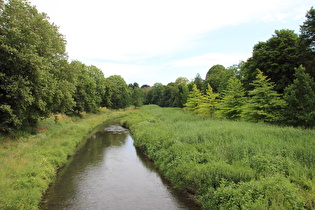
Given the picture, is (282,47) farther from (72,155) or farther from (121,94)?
(121,94)

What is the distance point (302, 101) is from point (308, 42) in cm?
990

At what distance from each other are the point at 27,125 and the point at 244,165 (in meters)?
20.6

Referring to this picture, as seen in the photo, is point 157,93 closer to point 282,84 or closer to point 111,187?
point 282,84

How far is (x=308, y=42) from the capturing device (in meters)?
23.1

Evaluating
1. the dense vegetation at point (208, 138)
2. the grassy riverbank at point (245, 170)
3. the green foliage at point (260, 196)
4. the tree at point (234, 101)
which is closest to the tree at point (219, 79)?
the dense vegetation at point (208, 138)

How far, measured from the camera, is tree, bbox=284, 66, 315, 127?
56.7 feet

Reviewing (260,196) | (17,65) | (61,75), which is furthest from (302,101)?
(61,75)

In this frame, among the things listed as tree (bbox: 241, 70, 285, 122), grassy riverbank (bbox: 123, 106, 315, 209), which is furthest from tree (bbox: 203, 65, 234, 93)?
grassy riverbank (bbox: 123, 106, 315, 209)

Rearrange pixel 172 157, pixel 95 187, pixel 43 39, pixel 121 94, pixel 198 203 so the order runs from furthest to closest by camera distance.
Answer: pixel 121 94 < pixel 43 39 < pixel 172 157 < pixel 95 187 < pixel 198 203

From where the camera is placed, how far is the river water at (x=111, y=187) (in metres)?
9.31

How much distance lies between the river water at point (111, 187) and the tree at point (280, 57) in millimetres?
17665

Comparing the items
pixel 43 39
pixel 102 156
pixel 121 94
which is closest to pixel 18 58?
pixel 43 39

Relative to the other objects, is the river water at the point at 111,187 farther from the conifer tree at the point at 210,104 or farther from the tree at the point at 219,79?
the tree at the point at 219,79

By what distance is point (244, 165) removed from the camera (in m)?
9.57
